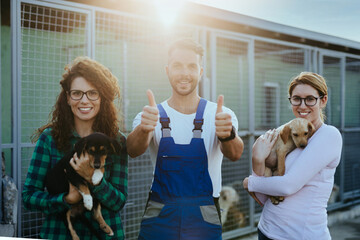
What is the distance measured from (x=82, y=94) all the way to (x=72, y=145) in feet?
0.80

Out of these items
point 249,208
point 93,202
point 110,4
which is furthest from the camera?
point 249,208

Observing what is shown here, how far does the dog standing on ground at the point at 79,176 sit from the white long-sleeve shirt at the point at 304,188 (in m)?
0.82

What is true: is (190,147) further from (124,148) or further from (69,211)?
(69,211)

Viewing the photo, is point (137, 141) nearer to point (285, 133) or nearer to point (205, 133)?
point (205, 133)

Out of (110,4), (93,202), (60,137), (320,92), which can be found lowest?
(93,202)

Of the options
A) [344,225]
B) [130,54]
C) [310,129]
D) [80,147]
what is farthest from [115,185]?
[130,54]

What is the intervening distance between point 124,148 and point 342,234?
15.7 ft

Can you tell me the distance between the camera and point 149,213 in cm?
204

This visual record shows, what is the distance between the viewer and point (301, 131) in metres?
1.84

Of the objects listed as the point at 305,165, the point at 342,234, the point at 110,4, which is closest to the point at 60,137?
the point at 305,165

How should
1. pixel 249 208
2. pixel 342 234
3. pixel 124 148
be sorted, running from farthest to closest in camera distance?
1. pixel 342 234
2. pixel 249 208
3. pixel 124 148

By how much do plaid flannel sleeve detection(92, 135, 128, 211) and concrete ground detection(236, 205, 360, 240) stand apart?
11.8ft

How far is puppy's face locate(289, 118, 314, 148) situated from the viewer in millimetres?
1847

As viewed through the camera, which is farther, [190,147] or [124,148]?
[190,147]
